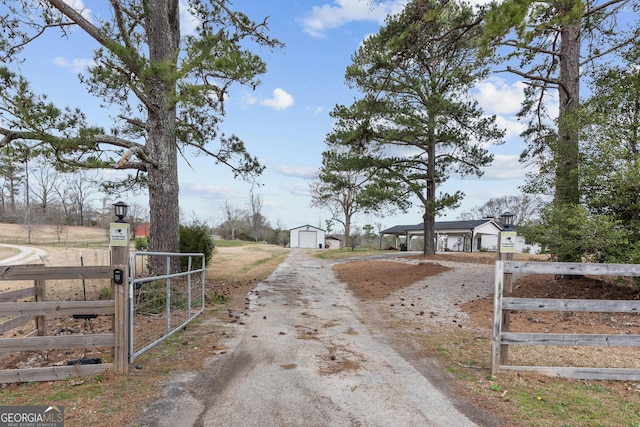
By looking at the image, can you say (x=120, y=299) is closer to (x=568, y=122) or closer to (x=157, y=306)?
(x=157, y=306)

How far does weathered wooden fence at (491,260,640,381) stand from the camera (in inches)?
157

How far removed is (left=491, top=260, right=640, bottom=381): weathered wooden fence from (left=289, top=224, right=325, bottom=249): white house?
149ft

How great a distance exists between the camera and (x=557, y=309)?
404 cm

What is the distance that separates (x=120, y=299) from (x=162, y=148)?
541cm

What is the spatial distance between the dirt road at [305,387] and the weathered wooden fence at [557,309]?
1.06 meters

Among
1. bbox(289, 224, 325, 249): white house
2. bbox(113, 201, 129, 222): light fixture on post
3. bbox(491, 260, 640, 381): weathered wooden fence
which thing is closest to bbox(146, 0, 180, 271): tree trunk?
bbox(113, 201, 129, 222): light fixture on post

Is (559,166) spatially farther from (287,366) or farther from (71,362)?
(71,362)

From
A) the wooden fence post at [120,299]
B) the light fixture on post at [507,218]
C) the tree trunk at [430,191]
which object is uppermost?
the tree trunk at [430,191]

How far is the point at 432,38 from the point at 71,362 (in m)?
8.89

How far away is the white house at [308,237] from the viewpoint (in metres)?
49.6

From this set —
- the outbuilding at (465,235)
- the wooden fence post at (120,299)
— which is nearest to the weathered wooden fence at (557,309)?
the wooden fence post at (120,299)

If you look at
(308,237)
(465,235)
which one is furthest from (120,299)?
(308,237)

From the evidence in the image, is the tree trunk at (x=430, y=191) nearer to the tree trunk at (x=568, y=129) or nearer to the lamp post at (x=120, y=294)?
the tree trunk at (x=568, y=129)

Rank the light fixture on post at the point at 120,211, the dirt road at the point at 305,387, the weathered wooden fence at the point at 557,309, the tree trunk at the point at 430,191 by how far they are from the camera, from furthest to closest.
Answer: the tree trunk at the point at 430,191, the light fixture on post at the point at 120,211, the weathered wooden fence at the point at 557,309, the dirt road at the point at 305,387
